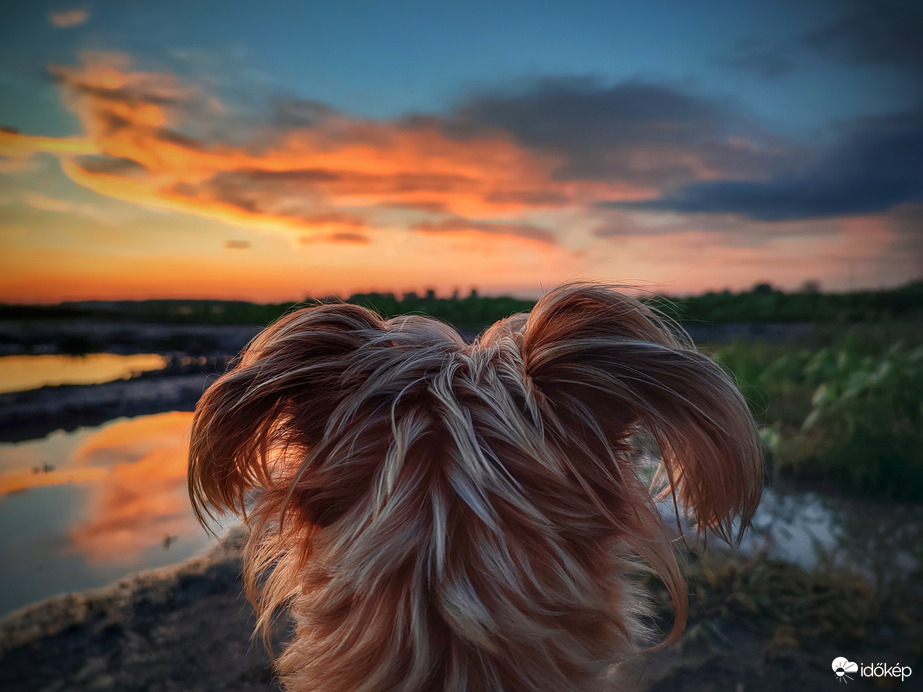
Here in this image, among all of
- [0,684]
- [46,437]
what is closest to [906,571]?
[0,684]

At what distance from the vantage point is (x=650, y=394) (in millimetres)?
956

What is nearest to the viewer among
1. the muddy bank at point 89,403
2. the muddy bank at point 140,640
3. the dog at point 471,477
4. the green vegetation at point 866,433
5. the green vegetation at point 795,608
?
the dog at point 471,477

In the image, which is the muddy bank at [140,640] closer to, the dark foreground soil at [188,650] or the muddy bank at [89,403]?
the dark foreground soil at [188,650]

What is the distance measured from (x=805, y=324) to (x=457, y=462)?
11.8 m

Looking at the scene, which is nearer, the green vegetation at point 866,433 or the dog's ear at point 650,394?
the dog's ear at point 650,394

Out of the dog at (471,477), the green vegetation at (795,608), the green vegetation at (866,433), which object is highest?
the dog at (471,477)

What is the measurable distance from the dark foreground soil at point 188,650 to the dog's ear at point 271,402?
72.8 inches

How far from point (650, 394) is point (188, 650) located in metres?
2.87

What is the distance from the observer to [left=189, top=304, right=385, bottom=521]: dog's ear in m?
0.99

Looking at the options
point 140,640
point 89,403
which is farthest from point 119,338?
point 140,640

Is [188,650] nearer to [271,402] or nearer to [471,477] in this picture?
[271,402]

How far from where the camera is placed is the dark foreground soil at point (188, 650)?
2641mm

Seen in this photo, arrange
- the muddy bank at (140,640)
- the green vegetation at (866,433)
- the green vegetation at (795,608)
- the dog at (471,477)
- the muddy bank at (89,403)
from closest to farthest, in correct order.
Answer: the dog at (471,477)
the muddy bank at (140,640)
the green vegetation at (795,608)
the green vegetation at (866,433)
the muddy bank at (89,403)

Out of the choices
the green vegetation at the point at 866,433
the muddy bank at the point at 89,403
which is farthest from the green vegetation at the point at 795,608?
the muddy bank at the point at 89,403
